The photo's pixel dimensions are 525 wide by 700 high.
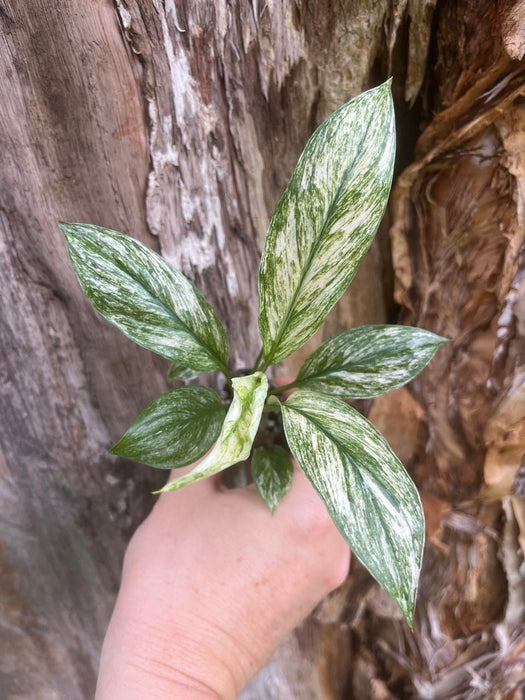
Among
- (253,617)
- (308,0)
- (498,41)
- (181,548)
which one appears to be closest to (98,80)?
(308,0)

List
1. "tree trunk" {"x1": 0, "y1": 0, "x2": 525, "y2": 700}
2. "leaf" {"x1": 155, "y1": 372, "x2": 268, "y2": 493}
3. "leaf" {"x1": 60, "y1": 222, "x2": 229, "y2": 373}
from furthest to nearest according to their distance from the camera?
"tree trunk" {"x1": 0, "y1": 0, "x2": 525, "y2": 700}, "leaf" {"x1": 60, "y1": 222, "x2": 229, "y2": 373}, "leaf" {"x1": 155, "y1": 372, "x2": 268, "y2": 493}

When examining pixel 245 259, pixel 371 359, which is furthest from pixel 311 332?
pixel 245 259

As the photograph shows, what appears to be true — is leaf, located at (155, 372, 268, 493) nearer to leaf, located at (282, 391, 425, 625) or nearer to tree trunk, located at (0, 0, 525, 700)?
leaf, located at (282, 391, 425, 625)

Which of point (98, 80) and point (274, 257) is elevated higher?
point (98, 80)

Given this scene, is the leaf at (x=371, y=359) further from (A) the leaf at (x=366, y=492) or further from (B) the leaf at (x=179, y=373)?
(B) the leaf at (x=179, y=373)

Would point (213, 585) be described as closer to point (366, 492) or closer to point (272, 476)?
point (272, 476)

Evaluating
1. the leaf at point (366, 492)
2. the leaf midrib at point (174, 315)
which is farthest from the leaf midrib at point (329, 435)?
the leaf midrib at point (174, 315)

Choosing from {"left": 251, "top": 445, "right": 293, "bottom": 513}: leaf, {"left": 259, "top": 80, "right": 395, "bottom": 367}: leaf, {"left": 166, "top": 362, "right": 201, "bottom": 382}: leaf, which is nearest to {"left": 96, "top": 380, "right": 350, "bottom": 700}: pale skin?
{"left": 251, "top": 445, "right": 293, "bottom": 513}: leaf

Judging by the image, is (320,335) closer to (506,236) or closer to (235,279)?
(235,279)
